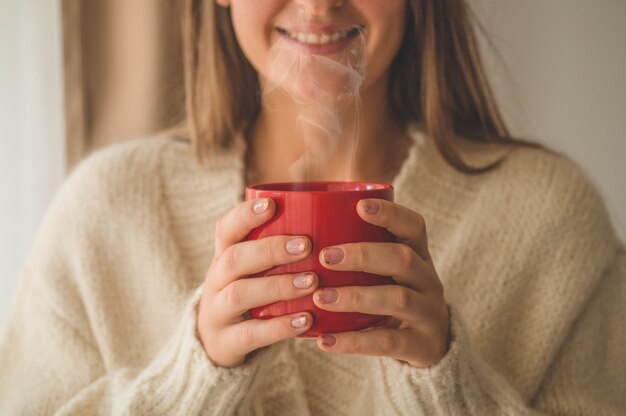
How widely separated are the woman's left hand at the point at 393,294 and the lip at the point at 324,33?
419 millimetres

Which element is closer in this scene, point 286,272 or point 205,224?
point 286,272

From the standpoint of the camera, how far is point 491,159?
1199 mm

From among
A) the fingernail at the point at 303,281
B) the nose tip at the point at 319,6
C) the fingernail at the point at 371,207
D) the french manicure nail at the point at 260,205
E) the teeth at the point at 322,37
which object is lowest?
the fingernail at the point at 303,281

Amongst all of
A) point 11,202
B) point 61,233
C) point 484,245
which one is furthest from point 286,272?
point 11,202

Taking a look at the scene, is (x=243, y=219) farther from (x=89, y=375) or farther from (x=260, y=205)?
(x=89, y=375)

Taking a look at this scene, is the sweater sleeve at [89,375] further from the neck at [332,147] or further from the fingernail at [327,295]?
the neck at [332,147]

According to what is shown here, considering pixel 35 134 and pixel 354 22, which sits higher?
pixel 354 22

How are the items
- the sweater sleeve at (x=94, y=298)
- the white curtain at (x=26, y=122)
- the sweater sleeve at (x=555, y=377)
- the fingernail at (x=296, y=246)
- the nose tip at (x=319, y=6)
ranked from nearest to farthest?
the fingernail at (x=296, y=246), the sweater sleeve at (x=555, y=377), the nose tip at (x=319, y=6), the sweater sleeve at (x=94, y=298), the white curtain at (x=26, y=122)

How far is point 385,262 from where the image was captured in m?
0.64

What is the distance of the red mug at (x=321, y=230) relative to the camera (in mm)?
621

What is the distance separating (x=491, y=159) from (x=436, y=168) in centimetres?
12

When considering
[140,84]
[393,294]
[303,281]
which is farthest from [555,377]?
[140,84]

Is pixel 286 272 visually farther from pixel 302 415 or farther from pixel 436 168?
pixel 436 168

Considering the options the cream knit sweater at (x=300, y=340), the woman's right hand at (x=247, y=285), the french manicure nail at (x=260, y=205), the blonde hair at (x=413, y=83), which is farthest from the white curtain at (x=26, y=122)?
the french manicure nail at (x=260, y=205)
